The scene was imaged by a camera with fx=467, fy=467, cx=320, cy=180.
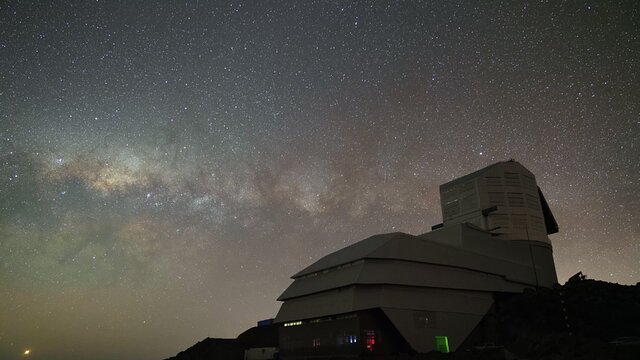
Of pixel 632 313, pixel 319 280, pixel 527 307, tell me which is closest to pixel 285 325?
pixel 319 280

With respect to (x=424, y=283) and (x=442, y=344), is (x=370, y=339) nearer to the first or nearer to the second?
(x=442, y=344)

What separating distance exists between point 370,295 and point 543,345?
17103 mm

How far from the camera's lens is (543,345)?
41562 millimetres

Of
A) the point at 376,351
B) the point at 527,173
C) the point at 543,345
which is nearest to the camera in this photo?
the point at 543,345

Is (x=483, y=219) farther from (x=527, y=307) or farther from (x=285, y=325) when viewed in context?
(x=285, y=325)

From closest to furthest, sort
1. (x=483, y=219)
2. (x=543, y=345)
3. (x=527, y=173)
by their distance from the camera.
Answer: (x=543, y=345), (x=483, y=219), (x=527, y=173)

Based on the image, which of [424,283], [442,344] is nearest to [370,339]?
[442,344]

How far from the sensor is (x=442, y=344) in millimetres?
50719

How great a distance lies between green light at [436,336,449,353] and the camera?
50.2 metres

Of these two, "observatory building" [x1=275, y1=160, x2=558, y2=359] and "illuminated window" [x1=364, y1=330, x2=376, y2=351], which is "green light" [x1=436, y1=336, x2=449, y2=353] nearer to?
"observatory building" [x1=275, y1=160, x2=558, y2=359]

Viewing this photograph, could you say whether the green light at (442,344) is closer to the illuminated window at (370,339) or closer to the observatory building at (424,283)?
the observatory building at (424,283)

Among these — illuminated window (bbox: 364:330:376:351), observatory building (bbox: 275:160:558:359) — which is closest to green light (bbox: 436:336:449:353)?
observatory building (bbox: 275:160:558:359)

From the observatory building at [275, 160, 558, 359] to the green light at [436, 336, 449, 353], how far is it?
93mm

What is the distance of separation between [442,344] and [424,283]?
673cm
